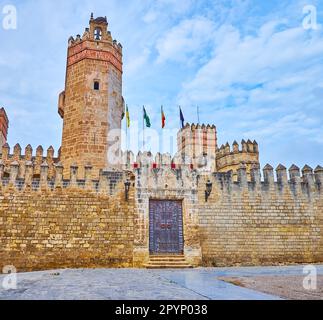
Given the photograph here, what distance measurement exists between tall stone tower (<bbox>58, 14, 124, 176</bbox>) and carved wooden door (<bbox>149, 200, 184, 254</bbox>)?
415 centimetres

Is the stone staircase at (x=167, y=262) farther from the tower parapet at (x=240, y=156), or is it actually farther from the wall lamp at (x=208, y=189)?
the tower parapet at (x=240, y=156)

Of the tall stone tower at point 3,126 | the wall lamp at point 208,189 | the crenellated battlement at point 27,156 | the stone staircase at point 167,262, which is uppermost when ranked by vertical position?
the tall stone tower at point 3,126

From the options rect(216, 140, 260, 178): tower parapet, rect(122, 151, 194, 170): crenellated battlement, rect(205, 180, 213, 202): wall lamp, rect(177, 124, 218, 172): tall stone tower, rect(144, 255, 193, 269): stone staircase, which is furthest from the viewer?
rect(177, 124, 218, 172): tall stone tower

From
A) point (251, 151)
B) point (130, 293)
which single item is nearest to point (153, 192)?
point (130, 293)

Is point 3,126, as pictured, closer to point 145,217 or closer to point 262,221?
point 145,217

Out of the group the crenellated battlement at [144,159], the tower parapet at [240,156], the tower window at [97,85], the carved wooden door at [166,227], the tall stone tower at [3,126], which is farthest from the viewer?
the tower parapet at [240,156]

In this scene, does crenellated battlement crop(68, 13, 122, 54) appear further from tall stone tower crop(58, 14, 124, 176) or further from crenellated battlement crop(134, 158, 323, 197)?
crenellated battlement crop(134, 158, 323, 197)

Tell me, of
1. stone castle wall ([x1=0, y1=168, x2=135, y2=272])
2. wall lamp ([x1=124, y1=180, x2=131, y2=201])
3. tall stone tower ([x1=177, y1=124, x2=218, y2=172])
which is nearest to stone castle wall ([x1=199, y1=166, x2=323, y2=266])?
wall lamp ([x1=124, y1=180, x2=131, y2=201])

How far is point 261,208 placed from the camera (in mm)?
13164

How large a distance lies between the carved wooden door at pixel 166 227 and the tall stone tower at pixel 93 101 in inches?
163

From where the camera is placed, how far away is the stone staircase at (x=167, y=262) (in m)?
11.5

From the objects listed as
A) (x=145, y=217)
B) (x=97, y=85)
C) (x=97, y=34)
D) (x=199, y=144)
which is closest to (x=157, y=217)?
(x=145, y=217)

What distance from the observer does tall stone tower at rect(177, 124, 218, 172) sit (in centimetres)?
2852

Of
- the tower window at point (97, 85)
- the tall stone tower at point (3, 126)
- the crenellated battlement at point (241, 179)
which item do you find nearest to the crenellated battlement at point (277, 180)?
the crenellated battlement at point (241, 179)
